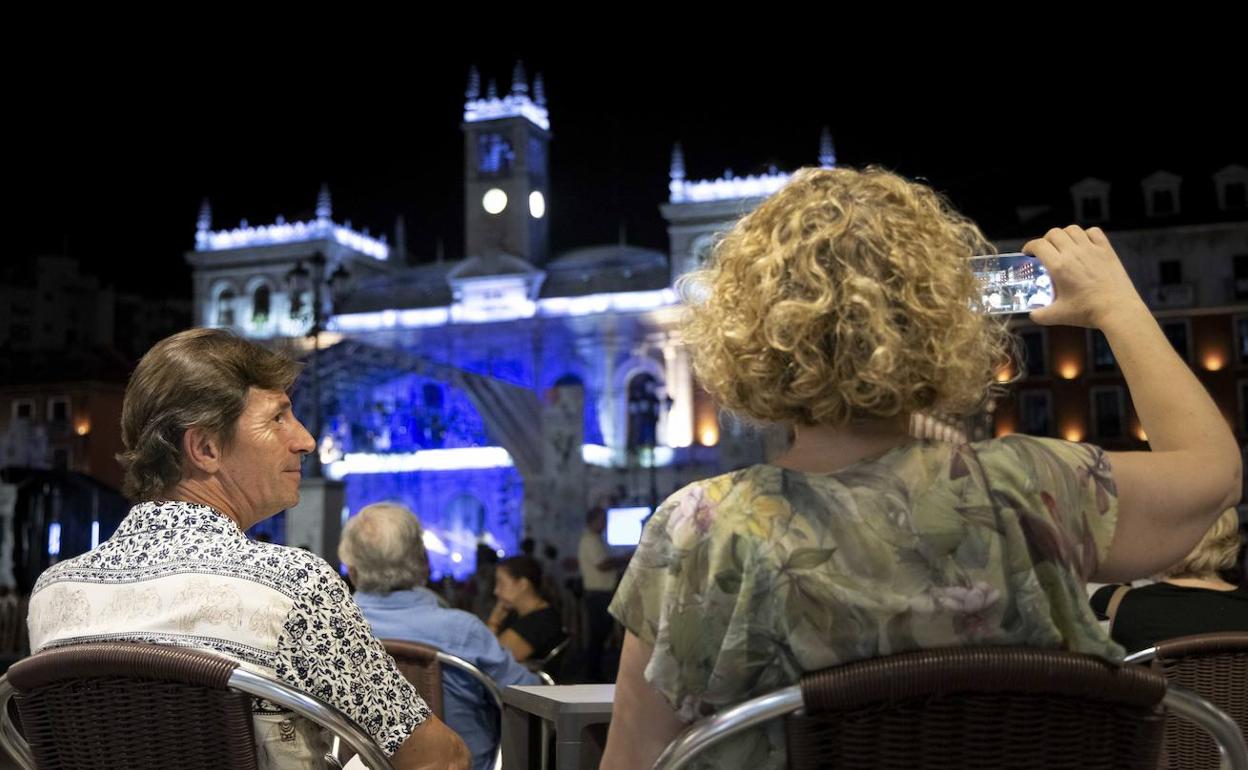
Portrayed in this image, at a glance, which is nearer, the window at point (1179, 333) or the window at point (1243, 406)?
the window at point (1243, 406)

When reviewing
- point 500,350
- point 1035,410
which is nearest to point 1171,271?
point 1035,410

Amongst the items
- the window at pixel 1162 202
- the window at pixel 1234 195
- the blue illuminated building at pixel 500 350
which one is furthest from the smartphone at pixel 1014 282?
the window at pixel 1234 195

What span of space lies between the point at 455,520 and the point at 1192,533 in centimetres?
3853

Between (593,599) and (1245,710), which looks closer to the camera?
(1245,710)

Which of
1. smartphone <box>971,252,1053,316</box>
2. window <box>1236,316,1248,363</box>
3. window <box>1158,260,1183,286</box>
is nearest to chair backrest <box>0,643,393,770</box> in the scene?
smartphone <box>971,252,1053,316</box>

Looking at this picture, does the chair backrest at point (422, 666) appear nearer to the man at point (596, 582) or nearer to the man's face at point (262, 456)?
the man's face at point (262, 456)

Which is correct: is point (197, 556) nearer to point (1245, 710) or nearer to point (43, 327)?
point (1245, 710)

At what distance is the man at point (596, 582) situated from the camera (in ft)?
40.5

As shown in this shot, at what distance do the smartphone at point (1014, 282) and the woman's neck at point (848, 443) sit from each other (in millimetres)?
347

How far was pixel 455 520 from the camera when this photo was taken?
39.8 meters

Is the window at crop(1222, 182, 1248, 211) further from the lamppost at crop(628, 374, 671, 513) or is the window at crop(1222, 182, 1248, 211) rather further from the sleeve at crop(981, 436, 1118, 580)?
the sleeve at crop(981, 436, 1118, 580)

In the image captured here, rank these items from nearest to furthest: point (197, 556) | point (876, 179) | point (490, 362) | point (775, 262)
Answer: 1. point (775, 262)
2. point (876, 179)
3. point (197, 556)
4. point (490, 362)

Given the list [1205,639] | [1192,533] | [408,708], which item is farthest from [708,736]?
[1205,639]

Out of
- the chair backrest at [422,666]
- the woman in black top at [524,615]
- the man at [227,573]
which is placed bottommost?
the woman in black top at [524,615]
